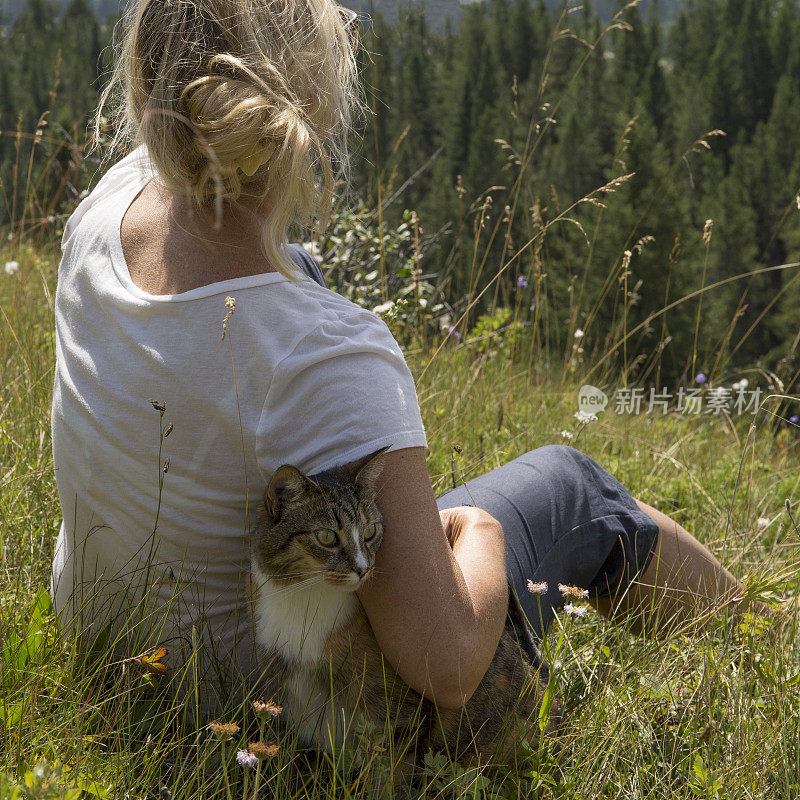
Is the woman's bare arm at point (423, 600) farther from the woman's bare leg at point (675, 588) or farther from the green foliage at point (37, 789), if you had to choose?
the woman's bare leg at point (675, 588)

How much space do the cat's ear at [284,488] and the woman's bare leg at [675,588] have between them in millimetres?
893

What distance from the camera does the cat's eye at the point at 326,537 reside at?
1.23 m

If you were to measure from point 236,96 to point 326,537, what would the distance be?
0.65m

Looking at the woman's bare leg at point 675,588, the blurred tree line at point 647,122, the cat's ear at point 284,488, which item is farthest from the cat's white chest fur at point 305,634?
the blurred tree line at point 647,122

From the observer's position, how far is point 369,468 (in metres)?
1.15

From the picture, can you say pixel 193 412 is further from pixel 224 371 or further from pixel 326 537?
pixel 326 537

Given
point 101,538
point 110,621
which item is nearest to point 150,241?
point 101,538

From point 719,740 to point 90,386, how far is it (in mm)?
1276

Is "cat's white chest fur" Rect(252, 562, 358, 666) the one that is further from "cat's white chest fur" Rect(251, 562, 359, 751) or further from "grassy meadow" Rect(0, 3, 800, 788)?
"grassy meadow" Rect(0, 3, 800, 788)

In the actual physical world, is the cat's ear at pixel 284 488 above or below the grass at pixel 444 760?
above

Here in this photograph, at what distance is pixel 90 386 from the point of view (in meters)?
1.24

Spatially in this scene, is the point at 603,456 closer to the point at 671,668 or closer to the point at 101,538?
the point at 671,668
